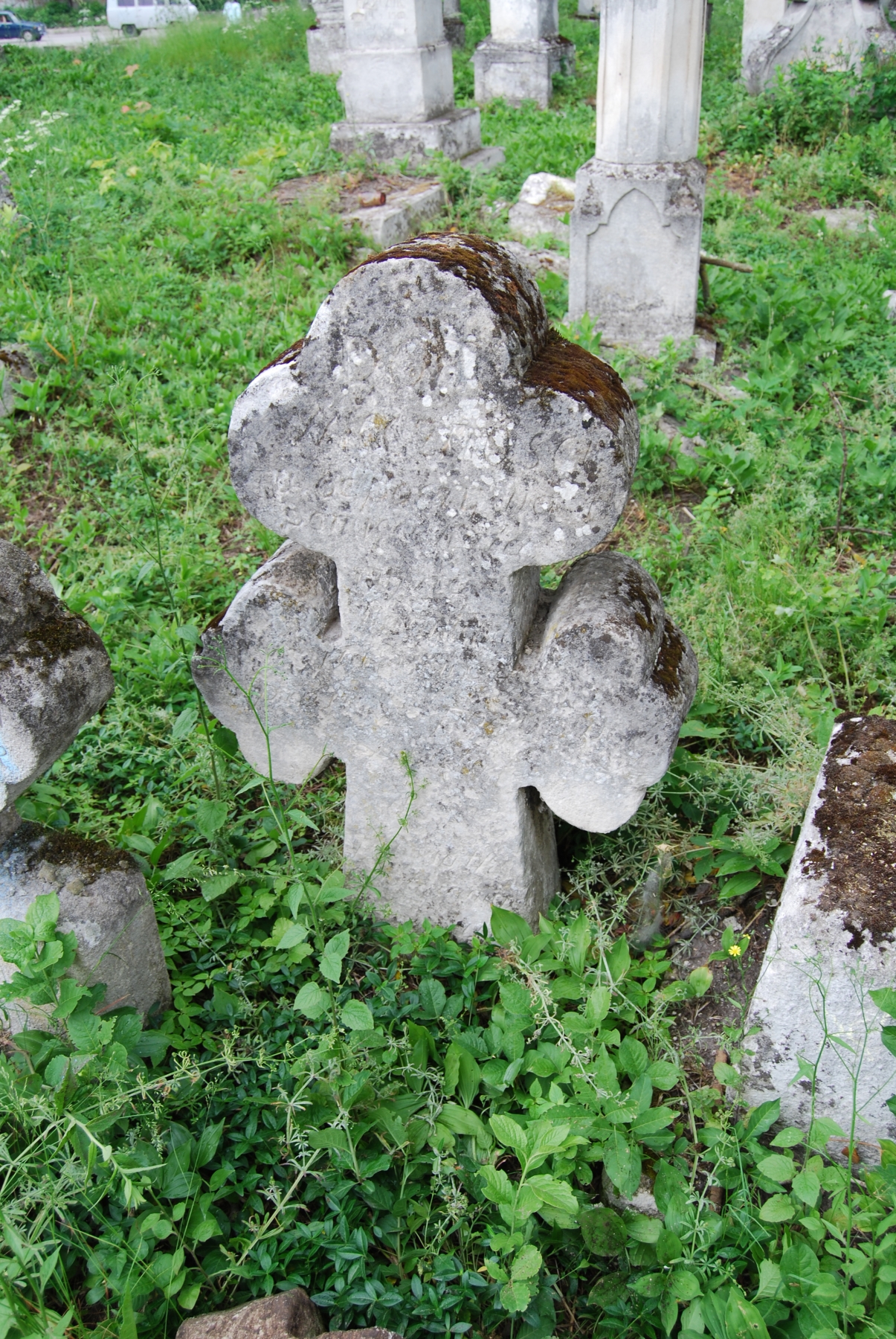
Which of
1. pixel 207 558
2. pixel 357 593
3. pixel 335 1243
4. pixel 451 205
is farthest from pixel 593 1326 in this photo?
pixel 451 205

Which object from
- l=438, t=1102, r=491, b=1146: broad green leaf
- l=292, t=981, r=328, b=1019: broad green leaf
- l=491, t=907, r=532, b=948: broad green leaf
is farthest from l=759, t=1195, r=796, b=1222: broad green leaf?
l=292, t=981, r=328, b=1019: broad green leaf

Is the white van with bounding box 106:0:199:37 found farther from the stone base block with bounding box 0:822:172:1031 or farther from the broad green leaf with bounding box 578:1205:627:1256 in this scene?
the broad green leaf with bounding box 578:1205:627:1256

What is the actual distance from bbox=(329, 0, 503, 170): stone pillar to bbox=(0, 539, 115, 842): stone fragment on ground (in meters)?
6.49

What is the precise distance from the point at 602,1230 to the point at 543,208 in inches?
257

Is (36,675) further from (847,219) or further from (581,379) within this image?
(847,219)

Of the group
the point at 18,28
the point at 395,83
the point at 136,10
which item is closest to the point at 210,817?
the point at 395,83

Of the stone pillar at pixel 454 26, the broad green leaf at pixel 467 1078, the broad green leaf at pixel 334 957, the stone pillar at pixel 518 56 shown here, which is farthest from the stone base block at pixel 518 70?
the broad green leaf at pixel 467 1078

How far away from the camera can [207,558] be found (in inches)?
143

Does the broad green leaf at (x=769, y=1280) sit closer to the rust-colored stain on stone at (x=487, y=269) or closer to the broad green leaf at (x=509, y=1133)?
the broad green leaf at (x=509, y=1133)

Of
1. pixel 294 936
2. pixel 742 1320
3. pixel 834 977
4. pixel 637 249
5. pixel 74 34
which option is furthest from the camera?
pixel 74 34

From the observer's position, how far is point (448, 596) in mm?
2018

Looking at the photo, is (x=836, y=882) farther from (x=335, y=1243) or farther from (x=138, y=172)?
(x=138, y=172)

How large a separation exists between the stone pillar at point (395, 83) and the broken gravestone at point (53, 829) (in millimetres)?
6516

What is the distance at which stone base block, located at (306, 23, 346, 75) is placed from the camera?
11266mm
